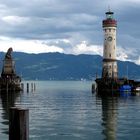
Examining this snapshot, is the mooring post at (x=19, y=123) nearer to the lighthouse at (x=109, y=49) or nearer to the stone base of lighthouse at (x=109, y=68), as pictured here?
the lighthouse at (x=109, y=49)

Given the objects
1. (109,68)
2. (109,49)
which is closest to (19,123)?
(109,68)

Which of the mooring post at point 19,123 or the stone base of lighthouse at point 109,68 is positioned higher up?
the stone base of lighthouse at point 109,68

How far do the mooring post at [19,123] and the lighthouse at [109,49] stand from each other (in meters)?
118

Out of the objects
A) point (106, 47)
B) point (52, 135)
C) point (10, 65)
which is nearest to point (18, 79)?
point (10, 65)

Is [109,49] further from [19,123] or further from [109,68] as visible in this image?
[19,123]

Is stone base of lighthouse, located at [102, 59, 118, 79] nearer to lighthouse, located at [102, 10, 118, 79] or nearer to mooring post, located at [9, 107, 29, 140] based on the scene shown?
lighthouse, located at [102, 10, 118, 79]

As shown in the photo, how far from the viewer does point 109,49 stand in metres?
146

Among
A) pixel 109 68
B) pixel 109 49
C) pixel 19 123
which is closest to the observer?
pixel 19 123

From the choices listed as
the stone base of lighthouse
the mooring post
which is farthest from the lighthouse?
the mooring post

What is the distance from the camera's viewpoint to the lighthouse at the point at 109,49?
473ft

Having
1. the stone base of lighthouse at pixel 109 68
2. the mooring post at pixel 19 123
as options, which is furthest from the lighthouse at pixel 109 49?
the mooring post at pixel 19 123

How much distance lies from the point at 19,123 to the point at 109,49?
12193 cm

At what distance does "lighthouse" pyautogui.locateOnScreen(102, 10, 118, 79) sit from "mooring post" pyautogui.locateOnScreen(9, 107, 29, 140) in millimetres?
118137

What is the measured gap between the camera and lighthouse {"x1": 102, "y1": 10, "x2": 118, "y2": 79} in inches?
5679
